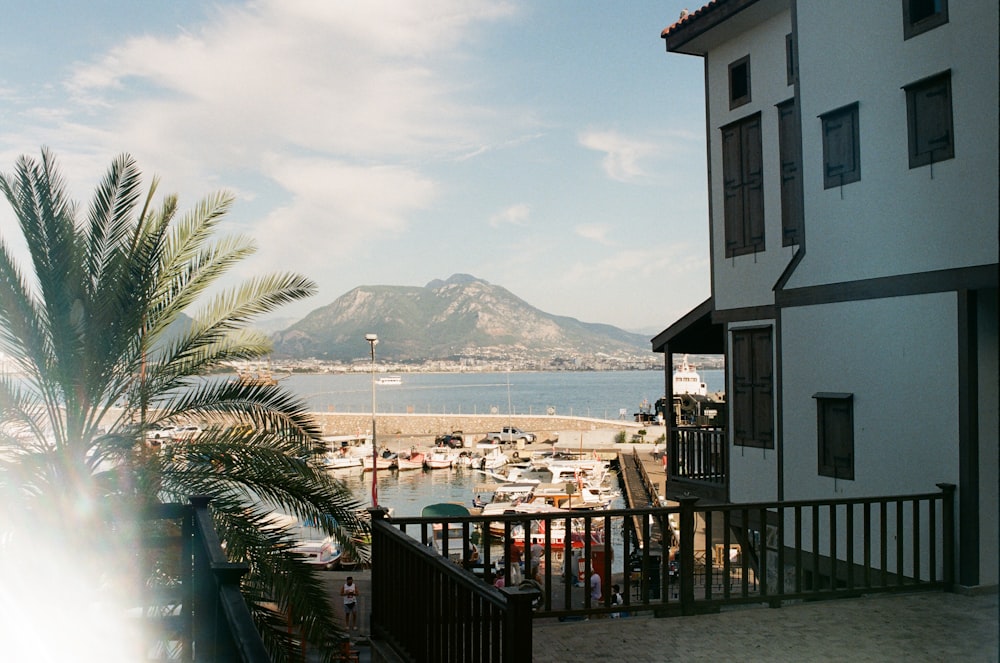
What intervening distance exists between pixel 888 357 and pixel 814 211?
7.42 feet

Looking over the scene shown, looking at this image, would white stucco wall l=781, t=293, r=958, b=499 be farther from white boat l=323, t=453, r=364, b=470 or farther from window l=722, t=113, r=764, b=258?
white boat l=323, t=453, r=364, b=470

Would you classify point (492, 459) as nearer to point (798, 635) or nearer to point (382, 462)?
point (382, 462)

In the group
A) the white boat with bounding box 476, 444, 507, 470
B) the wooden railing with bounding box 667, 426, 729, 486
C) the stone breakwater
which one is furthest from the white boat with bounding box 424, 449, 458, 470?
the wooden railing with bounding box 667, 426, 729, 486

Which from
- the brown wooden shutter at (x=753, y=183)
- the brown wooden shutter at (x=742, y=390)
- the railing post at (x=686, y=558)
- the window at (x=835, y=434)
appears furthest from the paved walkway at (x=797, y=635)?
the brown wooden shutter at (x=753, y=183)

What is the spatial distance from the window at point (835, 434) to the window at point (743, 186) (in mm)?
3519

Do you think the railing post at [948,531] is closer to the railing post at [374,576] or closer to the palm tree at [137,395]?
the railing post at [374,576]

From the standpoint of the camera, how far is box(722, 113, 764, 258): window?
1320cm

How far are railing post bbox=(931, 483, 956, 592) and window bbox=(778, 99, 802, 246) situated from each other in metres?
5.10

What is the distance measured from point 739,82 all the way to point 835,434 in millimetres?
6407

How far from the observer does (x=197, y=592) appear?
4.36 metres

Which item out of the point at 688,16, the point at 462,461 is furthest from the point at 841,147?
the point at 462,461

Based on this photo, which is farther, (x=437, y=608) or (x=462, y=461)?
(x=462, y=461)

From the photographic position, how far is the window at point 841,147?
393 inches

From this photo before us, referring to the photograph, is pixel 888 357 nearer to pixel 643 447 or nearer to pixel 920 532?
pixel 920 532
